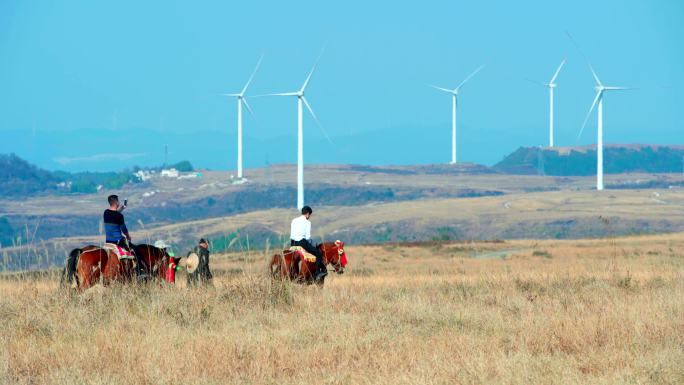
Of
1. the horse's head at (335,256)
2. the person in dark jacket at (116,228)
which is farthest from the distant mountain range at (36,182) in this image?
the person in dark jacket at (116,228)

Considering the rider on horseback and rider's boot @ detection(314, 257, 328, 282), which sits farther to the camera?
rider's boot @ detection(314, 257, 328, 282)

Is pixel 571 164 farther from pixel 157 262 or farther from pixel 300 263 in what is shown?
pixel 157 262

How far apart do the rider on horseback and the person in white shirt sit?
3620 millimetres

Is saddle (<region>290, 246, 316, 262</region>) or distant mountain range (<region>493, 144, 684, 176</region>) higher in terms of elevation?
distant mountain range (<region>493, 144, 684, 176</region>)

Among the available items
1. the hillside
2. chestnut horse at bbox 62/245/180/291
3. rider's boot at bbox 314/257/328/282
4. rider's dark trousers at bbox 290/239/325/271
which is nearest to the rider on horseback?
chestnut horse at bbox 62/245/180/291

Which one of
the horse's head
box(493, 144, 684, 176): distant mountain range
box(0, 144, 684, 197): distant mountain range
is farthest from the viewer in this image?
box(493, 144, 684, 176): distant mountain range

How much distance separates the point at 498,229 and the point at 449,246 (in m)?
42.1

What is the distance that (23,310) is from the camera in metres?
17.2

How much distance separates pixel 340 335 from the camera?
604 inches

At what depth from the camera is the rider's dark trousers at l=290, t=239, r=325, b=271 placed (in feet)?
78.6

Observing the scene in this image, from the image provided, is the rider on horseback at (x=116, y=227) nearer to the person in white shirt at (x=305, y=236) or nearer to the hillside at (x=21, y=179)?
the person in white shirt at (x=305, y=236)

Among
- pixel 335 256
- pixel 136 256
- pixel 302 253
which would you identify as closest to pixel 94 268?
pixel 136 256

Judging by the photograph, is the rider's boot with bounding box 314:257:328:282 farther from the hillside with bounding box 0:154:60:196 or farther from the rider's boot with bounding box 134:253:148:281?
the hillside with bounding box 0:154:60:196

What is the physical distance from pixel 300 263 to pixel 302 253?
12.4 inches
